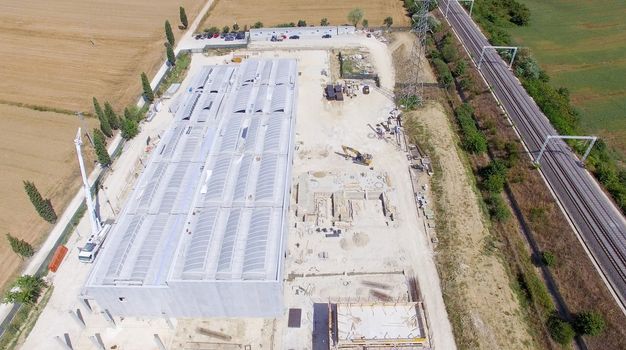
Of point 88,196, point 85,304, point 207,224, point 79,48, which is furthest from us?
point 79,48

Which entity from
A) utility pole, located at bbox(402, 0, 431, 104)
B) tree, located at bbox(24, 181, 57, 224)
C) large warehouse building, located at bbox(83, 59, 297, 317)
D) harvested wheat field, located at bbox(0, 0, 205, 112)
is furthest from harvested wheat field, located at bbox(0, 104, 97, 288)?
utility pole, located at bbox(402, 0, 431, 104)

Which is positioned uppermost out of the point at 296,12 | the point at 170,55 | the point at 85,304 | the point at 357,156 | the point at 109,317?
the point at 296,12

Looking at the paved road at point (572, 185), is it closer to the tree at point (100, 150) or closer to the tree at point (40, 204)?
the tree at point (100, 150)

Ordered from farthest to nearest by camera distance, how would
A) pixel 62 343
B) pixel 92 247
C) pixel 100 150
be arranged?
pixel 100 150
pixel 92 247
pixel 62 343

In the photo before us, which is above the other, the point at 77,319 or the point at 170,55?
the point at 170,55

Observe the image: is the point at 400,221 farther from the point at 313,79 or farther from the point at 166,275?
the point at 313,79

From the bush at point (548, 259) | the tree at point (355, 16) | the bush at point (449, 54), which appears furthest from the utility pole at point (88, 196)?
the bush at point (449, 54)

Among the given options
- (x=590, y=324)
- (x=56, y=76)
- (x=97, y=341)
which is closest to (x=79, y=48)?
(x=56, y=76)

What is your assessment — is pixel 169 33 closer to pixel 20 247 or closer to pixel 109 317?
pixel 20 247

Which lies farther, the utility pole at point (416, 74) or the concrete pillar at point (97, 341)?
the utility pole at point (416, 74)
